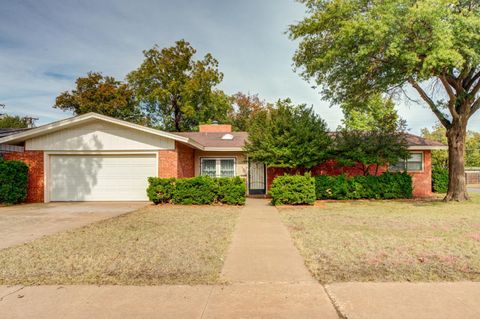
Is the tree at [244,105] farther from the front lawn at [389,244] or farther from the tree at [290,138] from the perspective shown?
the front lawn at [389,244]

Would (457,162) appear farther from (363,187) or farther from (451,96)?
(363,187)

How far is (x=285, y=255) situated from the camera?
5.17 metres

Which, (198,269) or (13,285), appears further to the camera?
(198,269)

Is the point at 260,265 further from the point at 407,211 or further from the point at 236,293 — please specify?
the point at 407,211

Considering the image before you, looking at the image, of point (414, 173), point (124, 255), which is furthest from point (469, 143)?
point (124, 255)

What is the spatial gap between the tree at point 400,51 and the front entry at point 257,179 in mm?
5491

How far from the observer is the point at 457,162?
43.3ft

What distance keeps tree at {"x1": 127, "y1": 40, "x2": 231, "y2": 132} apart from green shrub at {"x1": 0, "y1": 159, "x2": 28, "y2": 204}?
1752 cm

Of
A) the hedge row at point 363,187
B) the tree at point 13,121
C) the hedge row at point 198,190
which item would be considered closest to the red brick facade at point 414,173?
the hedge row at point 363,187

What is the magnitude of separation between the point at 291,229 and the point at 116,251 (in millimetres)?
4084

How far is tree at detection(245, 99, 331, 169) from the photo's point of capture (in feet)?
43.8

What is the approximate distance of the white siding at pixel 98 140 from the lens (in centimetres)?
1369

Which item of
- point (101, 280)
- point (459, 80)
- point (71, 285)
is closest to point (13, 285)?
point (71, 285)

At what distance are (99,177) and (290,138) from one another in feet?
29.9
